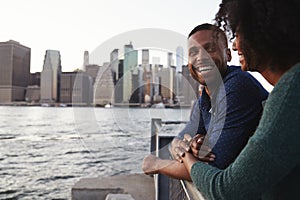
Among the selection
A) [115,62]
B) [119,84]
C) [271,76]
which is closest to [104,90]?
[119,84]

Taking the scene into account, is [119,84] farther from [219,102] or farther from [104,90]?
[219,102]

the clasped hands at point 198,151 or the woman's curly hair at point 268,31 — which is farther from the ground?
the woman's curly hair at point 268,31

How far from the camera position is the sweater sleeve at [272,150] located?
680 millimetres

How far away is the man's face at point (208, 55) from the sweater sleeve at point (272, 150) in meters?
0.62

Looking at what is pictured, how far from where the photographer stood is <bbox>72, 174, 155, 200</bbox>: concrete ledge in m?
4.45

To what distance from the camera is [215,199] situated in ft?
2.68

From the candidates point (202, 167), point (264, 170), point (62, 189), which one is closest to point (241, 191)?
point (264, 170)

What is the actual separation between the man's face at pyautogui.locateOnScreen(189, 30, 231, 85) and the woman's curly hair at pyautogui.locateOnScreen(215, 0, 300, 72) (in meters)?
0.41

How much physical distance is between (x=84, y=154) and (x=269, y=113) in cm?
2143

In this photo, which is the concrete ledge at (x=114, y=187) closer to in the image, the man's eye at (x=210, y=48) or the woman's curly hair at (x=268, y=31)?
the man's eye at (x=210, y=48)

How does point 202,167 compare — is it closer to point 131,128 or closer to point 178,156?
point 178,156

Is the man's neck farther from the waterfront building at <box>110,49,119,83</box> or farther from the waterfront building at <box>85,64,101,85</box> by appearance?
the waterfront building at <box>85,64,101,85</box>

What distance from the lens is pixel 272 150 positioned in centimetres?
68

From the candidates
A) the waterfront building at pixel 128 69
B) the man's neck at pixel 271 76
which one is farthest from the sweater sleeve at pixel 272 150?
the waterfront building at pixel 128 69
